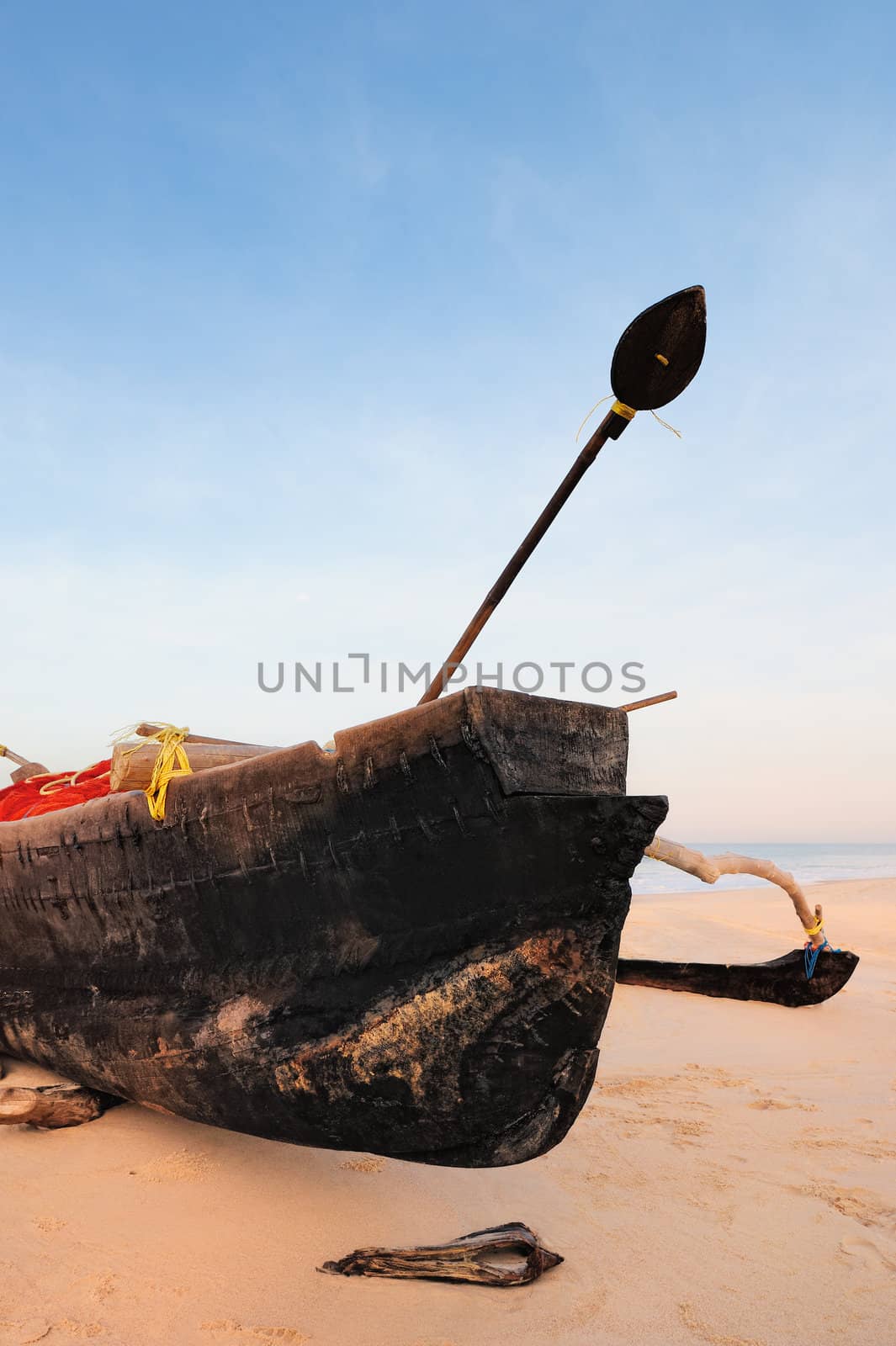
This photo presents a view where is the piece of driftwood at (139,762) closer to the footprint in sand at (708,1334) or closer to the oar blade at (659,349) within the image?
the oar blade at (659,349)

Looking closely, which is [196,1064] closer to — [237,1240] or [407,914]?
[237,1240]

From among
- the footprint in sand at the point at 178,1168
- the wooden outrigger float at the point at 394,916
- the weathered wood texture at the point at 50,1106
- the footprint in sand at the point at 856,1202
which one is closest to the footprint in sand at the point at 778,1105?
the footprint in sand at the point at 856,1202

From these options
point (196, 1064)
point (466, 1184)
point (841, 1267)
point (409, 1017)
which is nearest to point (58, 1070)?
point (196, 1064)

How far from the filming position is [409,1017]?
7.14 feet

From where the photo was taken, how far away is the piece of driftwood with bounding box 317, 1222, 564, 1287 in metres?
2.27

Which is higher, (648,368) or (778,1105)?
(648,368)

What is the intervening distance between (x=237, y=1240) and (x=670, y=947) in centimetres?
724

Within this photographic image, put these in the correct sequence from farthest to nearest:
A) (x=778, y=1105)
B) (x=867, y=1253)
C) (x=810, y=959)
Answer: (x=810, y=959) < (x=778, y=1105) < (x=867, y=1253)

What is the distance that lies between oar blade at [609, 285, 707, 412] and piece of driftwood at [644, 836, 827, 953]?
3306 millimetres

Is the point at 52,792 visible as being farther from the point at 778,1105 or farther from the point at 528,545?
the point at 778,1105

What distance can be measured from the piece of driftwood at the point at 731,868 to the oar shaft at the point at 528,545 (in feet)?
9.60

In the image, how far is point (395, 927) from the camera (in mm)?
2270

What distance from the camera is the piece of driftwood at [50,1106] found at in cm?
300

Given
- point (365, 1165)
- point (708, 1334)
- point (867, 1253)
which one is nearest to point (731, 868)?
point (867, 1253)
